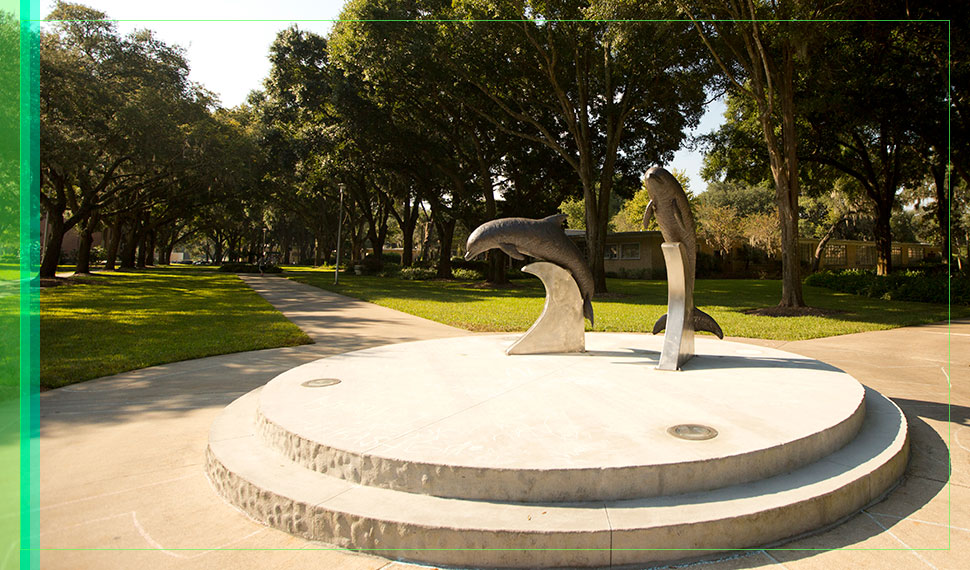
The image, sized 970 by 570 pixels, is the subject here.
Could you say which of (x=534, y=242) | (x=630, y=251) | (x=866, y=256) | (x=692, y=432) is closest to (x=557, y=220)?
(x=534, y=242)

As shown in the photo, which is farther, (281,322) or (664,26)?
(664,26)

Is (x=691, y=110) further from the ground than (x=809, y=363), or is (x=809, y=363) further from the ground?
(x=691, y=110)

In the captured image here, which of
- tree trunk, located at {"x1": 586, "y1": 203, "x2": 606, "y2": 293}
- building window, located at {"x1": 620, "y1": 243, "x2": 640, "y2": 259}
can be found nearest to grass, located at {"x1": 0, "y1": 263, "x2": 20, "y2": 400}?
tree trunk, located at {"x1": 586, "y1": 203, "x2": 606, "y2": 293}

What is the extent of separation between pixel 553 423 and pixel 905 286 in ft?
76.2

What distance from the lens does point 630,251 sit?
3947 centimetres

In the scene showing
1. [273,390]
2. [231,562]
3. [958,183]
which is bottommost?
[231,562]

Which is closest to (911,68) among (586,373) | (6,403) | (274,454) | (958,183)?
(958,183)

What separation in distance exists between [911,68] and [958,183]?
18035 millimetres

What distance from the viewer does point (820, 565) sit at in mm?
2707

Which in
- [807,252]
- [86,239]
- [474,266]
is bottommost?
[474,266]

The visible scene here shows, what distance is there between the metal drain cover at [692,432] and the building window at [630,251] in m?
36.5

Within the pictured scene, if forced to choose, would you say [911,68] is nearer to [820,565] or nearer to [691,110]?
[691,110]

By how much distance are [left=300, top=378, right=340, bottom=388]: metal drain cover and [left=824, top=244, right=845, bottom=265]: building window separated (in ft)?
162

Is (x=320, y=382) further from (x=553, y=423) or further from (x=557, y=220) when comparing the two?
(x=557, y=220)
